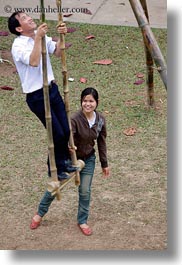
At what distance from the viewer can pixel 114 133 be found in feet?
19.9

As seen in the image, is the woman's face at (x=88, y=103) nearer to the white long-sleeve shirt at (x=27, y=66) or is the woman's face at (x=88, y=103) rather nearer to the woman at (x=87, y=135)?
the woman at (x=87, y=135)

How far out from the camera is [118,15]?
8.91 meters

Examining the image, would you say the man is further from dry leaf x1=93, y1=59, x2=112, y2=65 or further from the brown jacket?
dry leaf x1=93, y1=59, x2=112, y2=65

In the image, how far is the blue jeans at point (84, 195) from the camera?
435cm

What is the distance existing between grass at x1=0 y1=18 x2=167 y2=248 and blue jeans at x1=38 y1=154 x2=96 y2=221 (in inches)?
13.8

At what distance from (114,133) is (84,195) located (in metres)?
1.72

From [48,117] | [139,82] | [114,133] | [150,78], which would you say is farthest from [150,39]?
[139,82]

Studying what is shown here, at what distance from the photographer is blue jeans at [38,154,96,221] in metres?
4.35

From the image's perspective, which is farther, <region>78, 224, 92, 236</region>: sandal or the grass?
the grass

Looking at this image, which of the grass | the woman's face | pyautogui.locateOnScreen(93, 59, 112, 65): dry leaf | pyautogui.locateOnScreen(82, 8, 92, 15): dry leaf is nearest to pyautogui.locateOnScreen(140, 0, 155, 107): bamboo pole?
the grass

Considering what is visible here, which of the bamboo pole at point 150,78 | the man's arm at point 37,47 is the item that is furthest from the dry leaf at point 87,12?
the man's arm at point 37,47

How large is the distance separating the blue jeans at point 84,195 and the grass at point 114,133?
1.15 feet

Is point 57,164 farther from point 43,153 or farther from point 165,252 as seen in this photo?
point 43,153

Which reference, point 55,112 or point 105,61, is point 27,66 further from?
point 105,61
